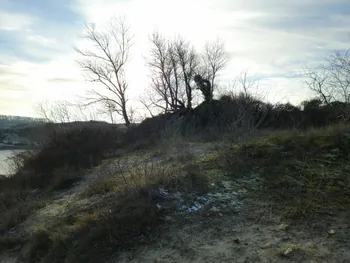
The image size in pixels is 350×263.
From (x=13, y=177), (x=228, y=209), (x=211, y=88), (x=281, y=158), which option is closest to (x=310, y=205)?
(x=228, y=209)

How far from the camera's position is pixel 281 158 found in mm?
8008

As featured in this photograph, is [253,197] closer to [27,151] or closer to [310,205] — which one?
[310,205]

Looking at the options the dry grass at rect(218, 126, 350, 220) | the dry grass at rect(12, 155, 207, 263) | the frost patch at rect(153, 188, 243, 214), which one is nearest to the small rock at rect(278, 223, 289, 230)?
the dry grass at rect(218, 126, 350, 220)

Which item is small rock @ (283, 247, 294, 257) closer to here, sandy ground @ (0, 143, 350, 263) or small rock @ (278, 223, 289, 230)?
sandy ground @ (0, 143, 350, 263)

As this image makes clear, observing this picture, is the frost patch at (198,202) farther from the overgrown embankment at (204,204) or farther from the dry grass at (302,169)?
the dry grass at (302,169)

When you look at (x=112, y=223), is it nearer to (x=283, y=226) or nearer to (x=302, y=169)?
(x=283, y=226)

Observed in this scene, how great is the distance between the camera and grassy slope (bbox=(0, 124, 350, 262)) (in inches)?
219

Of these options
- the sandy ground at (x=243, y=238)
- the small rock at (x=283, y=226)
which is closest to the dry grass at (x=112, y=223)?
the sandy ground at (x=243, y=238)

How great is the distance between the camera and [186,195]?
6465mm

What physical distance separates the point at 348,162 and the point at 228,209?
328cm

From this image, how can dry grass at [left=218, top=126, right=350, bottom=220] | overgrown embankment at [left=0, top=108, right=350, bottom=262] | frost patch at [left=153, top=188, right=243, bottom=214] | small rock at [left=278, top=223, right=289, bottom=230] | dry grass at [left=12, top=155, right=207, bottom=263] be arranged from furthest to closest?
frost patch at [left=153, top=188, right=243, bottom=214] → dry grass at [left=218, top=126, right=350, bottom=220] → dry grass at [left=12, top=155, right=207, bottom=263] → overgrown embankment at [left=0, top=108, right=350, bottom=262] → small rock at [left=278, top=223, right=289, bottom=230]

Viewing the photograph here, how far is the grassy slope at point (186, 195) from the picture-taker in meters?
5.55

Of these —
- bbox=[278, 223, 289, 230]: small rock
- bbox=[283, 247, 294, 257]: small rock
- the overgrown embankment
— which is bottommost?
bbox=[283, 247, 294, 257]: small rock

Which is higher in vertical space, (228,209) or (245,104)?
(245,104)
